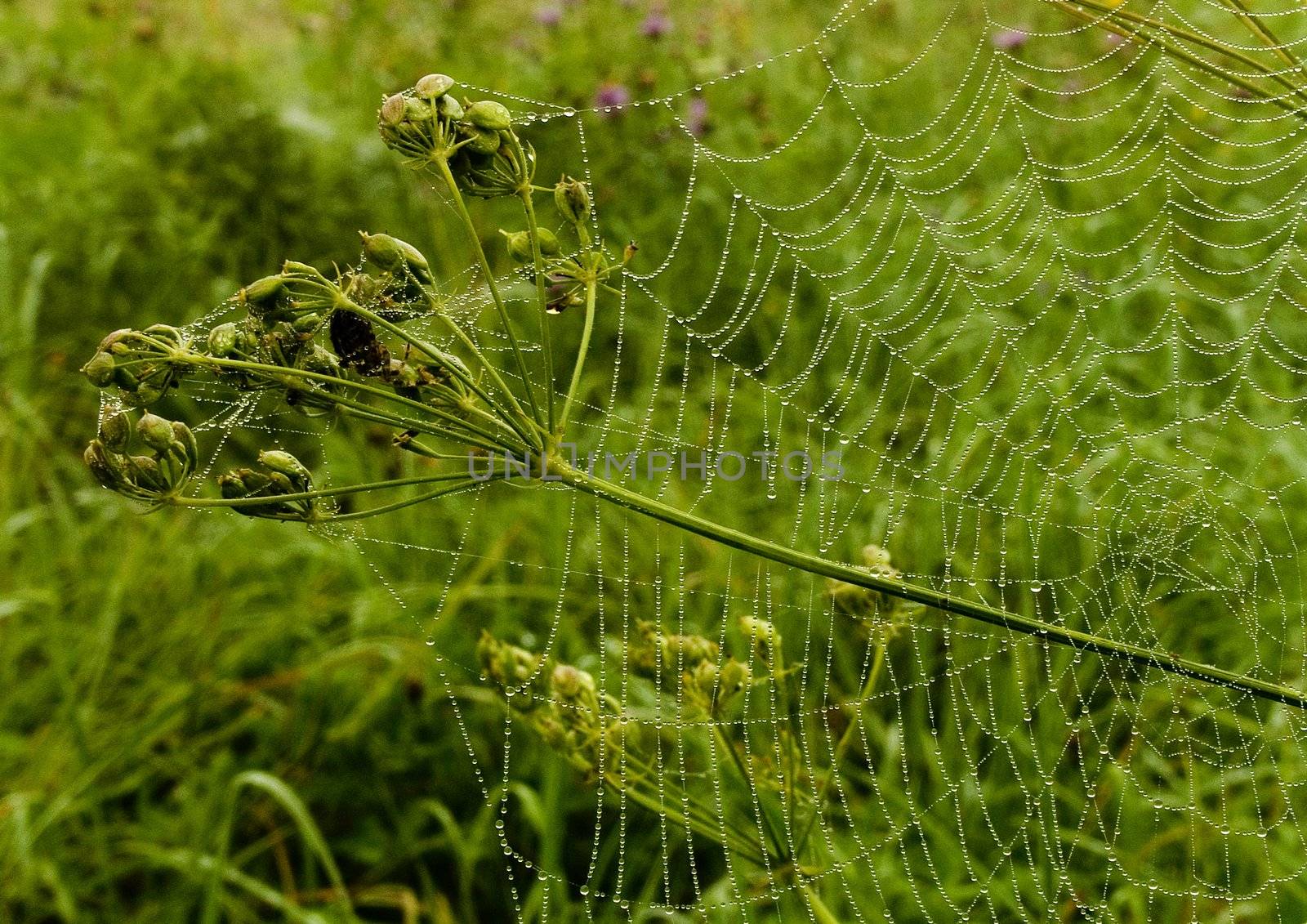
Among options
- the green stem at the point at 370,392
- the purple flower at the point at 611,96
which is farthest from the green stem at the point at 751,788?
the purple flower at the point at 611,96

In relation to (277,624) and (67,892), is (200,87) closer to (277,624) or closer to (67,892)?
(277,624)

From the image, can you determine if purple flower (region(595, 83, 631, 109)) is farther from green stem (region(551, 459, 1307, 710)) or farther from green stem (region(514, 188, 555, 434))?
green stem (region(551, 459, 1307, 710))

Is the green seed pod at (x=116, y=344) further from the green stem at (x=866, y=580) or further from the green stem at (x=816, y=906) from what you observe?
the green stem at (x=816, y=906)

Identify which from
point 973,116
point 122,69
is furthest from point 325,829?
point 122,69

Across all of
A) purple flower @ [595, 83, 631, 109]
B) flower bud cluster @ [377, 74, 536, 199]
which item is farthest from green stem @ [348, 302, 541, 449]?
purple flower @ [595, 83, 631, 109]

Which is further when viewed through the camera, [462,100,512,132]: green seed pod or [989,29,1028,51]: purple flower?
[989,29,1028,51]: purple flower
